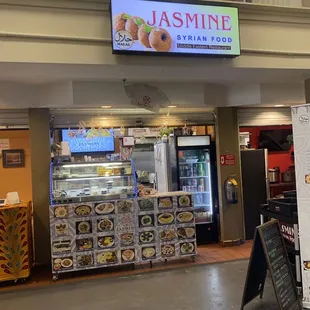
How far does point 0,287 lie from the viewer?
16.1 feet

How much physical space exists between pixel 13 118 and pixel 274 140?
5264 millimetres

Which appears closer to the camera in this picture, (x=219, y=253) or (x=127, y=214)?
(x=127, y=214)

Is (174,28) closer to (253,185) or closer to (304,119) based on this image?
(304,119)

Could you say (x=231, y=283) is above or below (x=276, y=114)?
below

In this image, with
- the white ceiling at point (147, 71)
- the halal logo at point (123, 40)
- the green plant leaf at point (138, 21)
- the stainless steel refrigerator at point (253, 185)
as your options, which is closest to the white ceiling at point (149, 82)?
the white ceiling at point (147, 71)

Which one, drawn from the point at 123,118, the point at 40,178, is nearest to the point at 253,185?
the point at 123,118

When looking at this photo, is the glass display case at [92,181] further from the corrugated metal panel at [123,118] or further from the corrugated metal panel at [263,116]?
the corrugated metal panel at [263,116]

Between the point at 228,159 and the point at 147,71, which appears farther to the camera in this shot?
the point at 228,159

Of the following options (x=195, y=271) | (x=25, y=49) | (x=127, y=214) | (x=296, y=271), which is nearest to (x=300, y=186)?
(x=296, y=271)

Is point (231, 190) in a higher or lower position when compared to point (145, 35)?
lower

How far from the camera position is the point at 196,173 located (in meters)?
6.77

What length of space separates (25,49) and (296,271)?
368cm

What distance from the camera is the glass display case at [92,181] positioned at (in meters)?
5.27

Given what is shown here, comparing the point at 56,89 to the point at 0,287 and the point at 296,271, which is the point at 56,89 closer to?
the point at 0,287
